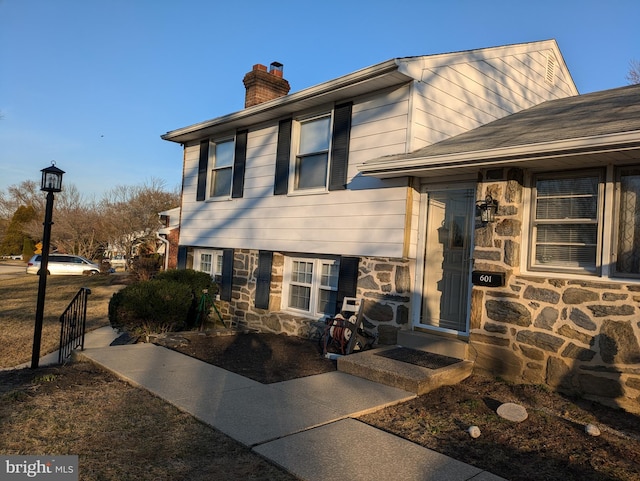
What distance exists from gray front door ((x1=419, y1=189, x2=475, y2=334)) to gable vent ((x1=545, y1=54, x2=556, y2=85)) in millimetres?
4981

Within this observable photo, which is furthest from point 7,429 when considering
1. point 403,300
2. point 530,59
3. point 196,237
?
point 530,59

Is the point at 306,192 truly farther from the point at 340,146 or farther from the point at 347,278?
the point at 347,278

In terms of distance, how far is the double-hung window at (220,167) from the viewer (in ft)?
35.5

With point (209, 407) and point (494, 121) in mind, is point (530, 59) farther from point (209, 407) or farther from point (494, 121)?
point (209, 407)

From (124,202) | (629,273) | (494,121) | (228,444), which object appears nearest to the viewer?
(228,444)

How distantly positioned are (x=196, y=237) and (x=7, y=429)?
25.5 ft

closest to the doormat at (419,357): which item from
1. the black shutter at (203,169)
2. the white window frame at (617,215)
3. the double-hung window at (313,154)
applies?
the white window frame at (617,215)

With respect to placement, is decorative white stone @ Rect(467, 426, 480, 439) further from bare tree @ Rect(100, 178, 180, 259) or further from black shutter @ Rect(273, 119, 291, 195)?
bare tree @ Rect(100, 178, 180, 259)

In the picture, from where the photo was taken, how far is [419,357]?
20.1 ft

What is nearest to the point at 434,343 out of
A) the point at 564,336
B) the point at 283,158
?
the point at 564,336

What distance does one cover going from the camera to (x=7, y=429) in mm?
3945

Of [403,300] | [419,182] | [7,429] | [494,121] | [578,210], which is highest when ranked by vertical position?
[494,121]

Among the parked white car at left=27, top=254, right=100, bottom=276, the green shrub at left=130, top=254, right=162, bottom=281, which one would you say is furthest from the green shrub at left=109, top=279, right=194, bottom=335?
the parked white car at left=27, top=254, right=100, bottom=276

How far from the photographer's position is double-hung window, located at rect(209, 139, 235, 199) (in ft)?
35.5
